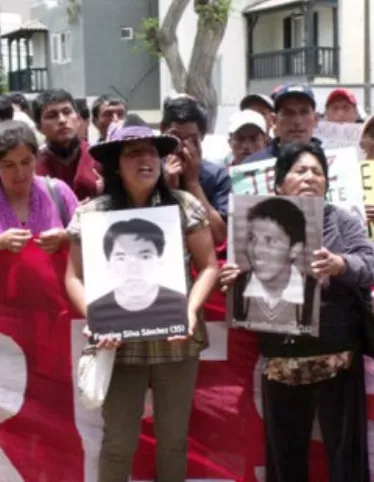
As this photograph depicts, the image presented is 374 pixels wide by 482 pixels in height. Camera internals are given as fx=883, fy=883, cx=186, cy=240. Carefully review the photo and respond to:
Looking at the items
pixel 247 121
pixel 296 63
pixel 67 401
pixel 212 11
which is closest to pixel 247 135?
pixel 247 121

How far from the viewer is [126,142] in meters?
3.30

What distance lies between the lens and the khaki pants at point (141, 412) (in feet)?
11.0

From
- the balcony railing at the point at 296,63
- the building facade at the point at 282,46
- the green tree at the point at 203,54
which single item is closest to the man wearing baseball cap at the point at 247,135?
the green tree at the point at 203,54

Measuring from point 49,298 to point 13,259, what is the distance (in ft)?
0.74

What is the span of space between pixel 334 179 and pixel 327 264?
2.77 ft

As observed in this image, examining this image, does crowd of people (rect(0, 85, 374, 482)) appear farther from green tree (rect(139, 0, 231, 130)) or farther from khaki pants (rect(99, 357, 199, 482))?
green tree (rect(139, 0, 231, 130))

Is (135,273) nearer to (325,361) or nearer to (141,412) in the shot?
(141,412)

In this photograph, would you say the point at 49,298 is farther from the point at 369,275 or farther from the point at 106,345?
the point at 369,275

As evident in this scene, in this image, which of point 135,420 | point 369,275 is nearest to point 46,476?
point 135,420

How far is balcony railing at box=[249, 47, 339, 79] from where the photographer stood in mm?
30750

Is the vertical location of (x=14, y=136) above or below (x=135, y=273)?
above

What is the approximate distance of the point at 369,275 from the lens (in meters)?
3.26

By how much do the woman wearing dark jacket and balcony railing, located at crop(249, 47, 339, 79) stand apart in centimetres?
2798

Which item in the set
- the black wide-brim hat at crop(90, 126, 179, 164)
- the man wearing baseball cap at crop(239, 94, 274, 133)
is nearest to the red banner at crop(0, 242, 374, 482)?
the black wide-brim hat at crop(90, 126, 179, 164)
